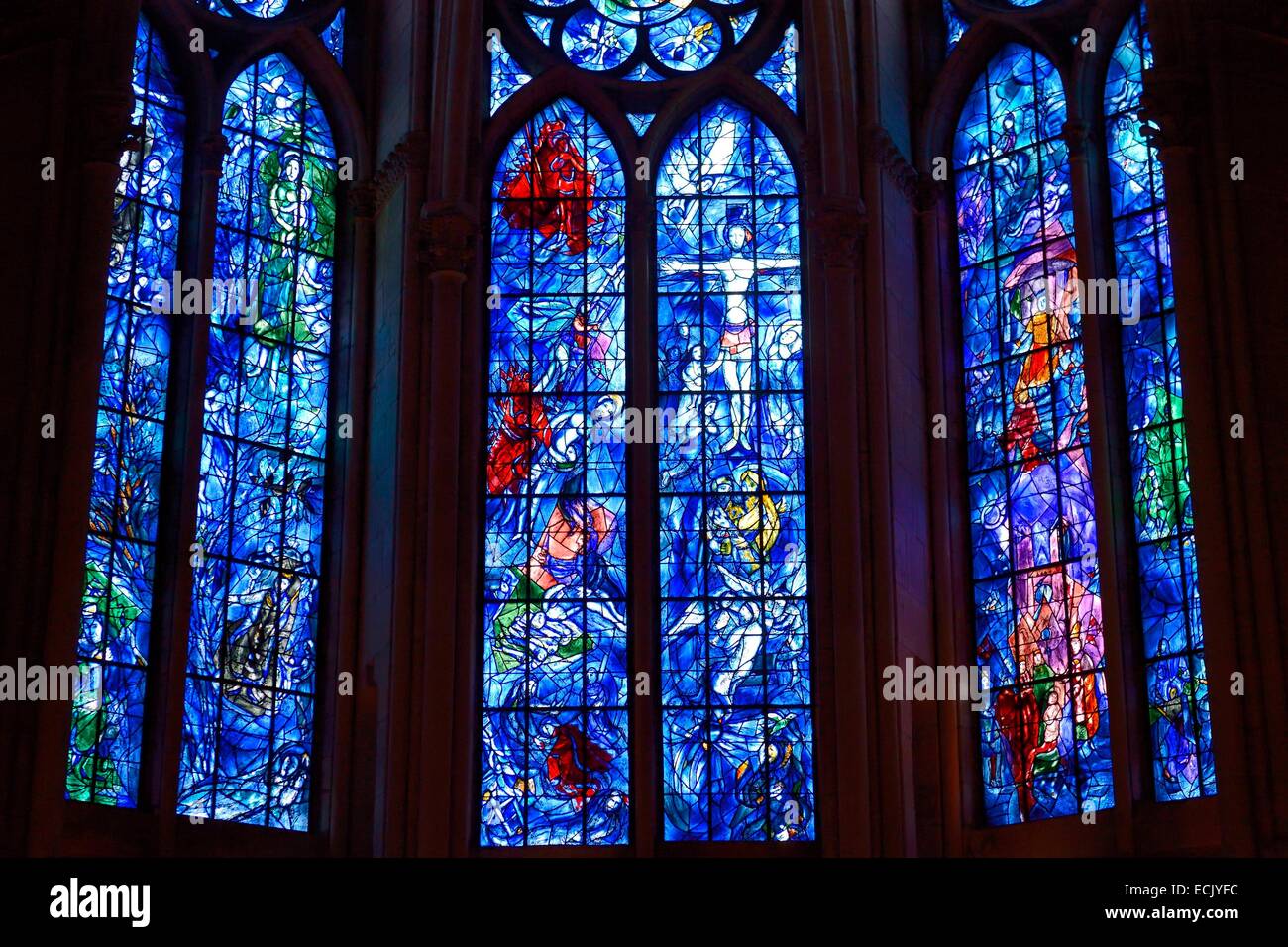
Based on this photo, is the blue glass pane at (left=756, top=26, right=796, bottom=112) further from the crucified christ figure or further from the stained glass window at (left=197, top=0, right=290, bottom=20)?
the stained glass window at (left=197, top=0, right=290, bottom=20)

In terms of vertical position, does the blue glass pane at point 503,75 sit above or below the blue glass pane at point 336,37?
below

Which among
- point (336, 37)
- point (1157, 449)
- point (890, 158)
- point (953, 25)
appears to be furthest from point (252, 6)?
point (1157, 449)

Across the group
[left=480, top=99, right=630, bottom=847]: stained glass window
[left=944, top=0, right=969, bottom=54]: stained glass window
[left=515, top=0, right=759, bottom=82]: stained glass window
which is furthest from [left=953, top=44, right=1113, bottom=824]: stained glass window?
[left=480, top=99, right=630, bottom=847]: stained glass window

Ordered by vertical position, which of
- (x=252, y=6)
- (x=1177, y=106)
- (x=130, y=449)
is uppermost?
(x=252, y=6)

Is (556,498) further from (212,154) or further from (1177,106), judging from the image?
(1177,106)

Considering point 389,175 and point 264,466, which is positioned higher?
point 389,175

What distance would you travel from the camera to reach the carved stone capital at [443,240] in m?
20.3

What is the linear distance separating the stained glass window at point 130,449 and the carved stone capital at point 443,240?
79.7 inches

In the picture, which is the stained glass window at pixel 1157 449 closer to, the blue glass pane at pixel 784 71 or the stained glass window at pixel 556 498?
the blue glass pane at pixel 784 71

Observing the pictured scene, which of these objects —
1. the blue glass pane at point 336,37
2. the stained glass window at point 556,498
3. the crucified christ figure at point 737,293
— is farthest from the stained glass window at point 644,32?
the blue glass pane at point 336,37

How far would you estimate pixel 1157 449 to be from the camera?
19297 mm

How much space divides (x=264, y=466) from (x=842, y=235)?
5.03 meters
